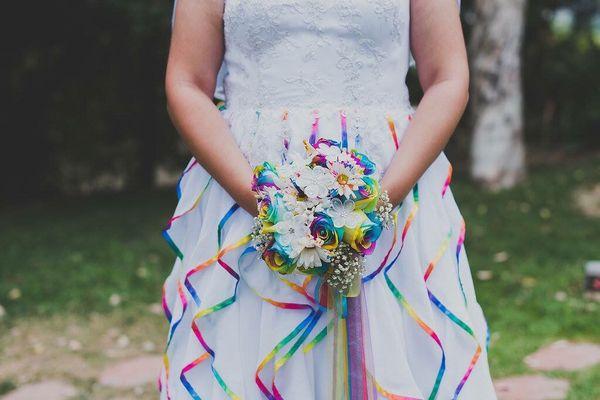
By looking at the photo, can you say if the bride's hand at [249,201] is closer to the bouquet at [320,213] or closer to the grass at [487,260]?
the bouquet at [320,213]

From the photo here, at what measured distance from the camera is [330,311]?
71.9 inches

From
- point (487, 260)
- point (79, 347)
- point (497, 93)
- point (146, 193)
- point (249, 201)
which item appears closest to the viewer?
point (249, 201)

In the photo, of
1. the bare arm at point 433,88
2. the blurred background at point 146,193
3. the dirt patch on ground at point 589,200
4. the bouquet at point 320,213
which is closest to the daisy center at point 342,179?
the bouquet at point 320,213

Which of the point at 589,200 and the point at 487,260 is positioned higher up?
the point at 589,200

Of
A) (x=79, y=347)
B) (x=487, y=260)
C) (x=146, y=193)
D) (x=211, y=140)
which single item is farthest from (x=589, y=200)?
(x=211, y=140)

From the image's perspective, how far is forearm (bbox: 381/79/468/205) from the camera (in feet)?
5.88

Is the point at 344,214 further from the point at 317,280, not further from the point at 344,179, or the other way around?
the point at 317,280

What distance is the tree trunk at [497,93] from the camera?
767 cm

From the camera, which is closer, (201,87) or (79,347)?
(201,87)

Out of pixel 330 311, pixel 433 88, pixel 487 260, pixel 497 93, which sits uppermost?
pixel 497 93

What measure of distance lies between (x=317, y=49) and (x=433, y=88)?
29cm

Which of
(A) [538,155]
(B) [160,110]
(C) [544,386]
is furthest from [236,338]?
(A) [538,155]

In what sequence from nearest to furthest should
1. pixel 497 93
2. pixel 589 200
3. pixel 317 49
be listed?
pixel 317 49, pixel 589 200, pixel 497 93

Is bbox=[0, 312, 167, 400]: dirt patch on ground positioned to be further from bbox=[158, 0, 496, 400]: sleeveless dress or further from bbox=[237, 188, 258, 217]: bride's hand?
bbox=[237, 188, 258, 217]: bride's hand
